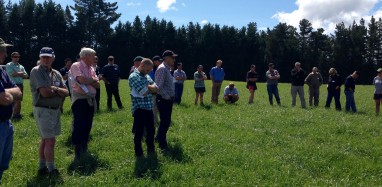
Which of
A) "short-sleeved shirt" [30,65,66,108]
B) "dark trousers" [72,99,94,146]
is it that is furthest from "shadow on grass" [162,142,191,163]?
"short-sleeved shirt" [30,65,66,108]

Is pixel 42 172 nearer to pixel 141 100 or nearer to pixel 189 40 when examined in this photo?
pixel 141 100

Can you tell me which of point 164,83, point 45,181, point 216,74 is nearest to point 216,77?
point 216,74

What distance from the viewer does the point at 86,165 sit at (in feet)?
23.2

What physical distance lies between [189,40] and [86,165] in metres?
73.1

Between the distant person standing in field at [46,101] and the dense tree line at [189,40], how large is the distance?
56.0 m

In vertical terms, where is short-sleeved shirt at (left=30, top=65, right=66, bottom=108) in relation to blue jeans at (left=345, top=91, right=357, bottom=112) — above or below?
above

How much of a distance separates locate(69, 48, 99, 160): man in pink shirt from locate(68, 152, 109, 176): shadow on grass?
0.18m

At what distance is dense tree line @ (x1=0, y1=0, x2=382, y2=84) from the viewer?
64.0 metres

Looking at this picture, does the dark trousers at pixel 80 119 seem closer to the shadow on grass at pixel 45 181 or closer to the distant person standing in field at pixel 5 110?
the shadow on grass at pixel 45 181

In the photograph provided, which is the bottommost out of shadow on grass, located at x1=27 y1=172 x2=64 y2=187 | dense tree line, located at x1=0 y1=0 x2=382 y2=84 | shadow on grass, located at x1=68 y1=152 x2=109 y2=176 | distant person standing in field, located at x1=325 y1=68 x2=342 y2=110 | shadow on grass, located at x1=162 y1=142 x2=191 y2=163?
shadow on grass, located at x1=27 y1=172 x2=64 y2=187

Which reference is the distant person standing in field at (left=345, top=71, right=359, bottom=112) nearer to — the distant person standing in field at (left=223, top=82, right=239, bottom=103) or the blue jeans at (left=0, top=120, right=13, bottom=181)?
the distant person standing in field at (left=223, top=82, right=239, bottom=103)

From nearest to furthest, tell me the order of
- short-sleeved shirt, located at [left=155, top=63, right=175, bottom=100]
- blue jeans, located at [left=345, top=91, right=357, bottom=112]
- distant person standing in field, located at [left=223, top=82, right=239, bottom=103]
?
short-sleeved shirt, located at [left=155, top=63, right=175, bottom=100] < blue jeans, located at [left=345, top=91, right=357, bottom=112] < distant person standing in field, located at [left=223, top=82, right=239, bottom=103]

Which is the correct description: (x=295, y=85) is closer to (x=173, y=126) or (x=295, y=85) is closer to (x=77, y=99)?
(x=173, y=126)

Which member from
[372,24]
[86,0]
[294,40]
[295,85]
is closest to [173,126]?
[295,85]
